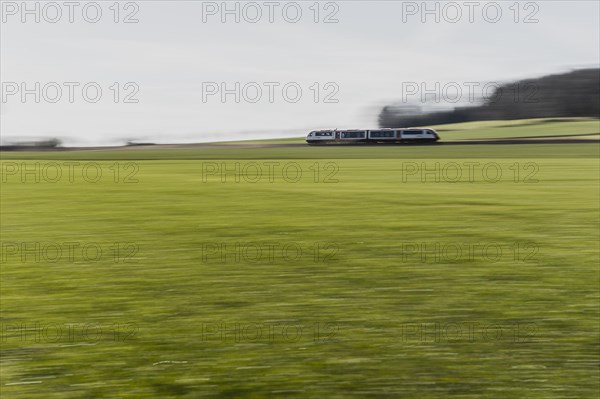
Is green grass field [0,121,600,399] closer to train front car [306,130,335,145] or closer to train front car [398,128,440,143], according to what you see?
train front car [398,128,440,143]

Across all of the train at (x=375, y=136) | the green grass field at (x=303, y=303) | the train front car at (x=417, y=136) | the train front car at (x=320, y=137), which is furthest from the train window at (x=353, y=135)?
the green grass field at (x=303, y=303)

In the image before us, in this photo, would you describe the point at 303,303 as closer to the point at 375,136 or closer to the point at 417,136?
the point at 417,136

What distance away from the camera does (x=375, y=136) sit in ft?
245

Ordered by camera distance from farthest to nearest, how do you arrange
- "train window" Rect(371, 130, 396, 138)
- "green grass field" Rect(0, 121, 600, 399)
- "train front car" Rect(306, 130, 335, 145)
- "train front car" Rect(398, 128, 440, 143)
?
"train front car" Rect(306, 130, 335, 145), "train window" Rect(371, 130, 396, 138), "train front car" Rect(398, 128, 440, 143), "green grass field" Rect(0, 121, 600, 399)

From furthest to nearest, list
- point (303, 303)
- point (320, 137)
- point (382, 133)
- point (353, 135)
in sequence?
point (320, 137)
point (353, 135)
point (382, 133)
point (303, 303)

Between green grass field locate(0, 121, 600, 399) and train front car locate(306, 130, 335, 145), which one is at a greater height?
train front car locate(306, 130, 335, 145)

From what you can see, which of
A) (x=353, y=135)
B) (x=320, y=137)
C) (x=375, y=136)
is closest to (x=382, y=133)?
(x=375, y=136)

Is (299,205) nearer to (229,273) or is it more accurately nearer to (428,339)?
(229,273)

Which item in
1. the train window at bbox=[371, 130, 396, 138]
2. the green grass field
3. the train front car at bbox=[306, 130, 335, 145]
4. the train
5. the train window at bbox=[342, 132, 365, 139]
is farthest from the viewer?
the train front car at bbox=[306, 130, 335, 145]

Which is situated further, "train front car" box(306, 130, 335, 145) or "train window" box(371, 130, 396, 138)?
"train front car" box(306, 130, 335, 145)


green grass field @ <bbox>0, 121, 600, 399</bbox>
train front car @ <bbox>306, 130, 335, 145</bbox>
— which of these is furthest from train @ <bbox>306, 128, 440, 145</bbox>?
green grass field @ <bbox>0, 121, 600, 399</bbox>

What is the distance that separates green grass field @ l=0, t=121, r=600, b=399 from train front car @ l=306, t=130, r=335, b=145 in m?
59.0

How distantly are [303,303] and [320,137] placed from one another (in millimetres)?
68525

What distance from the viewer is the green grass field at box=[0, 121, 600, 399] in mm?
5434
